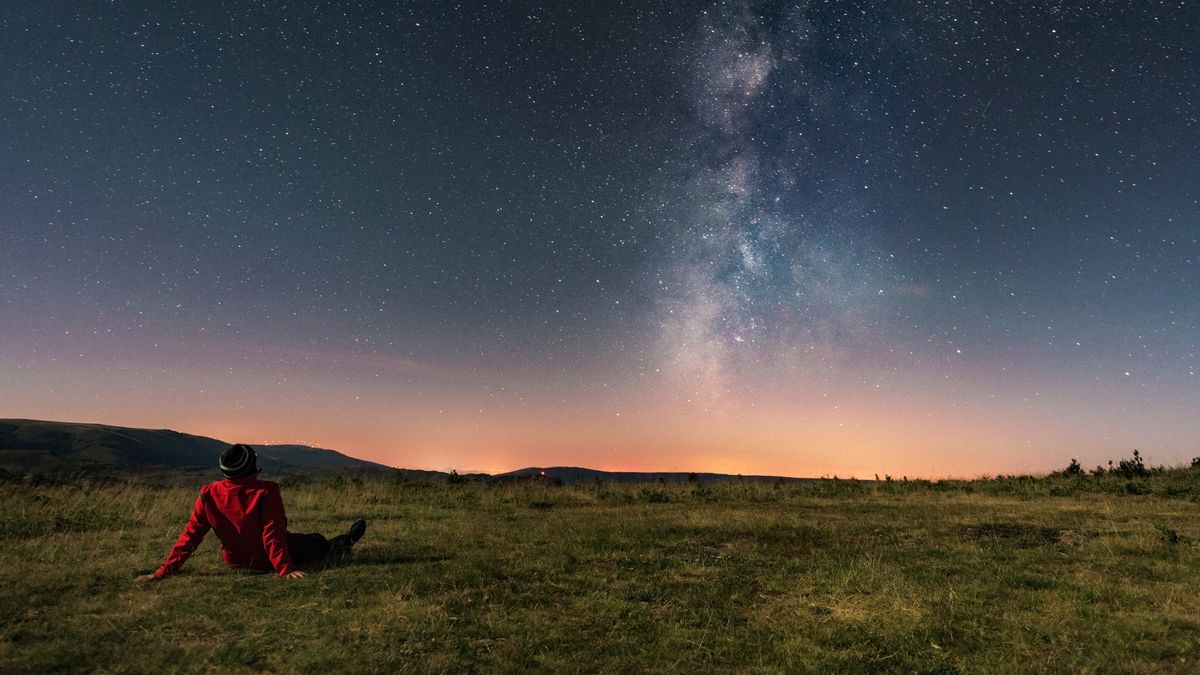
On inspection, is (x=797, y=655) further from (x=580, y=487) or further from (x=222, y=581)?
(x=580, y=487)

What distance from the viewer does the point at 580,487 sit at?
94.2 feet

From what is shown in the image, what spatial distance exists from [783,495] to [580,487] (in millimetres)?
8827

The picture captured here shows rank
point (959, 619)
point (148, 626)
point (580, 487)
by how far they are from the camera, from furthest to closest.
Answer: point (580, 487) → point (959, 619) → point (148, 626)

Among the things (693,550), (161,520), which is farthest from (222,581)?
(161,520)

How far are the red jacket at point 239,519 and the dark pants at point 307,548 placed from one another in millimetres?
549

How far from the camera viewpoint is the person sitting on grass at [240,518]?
25.9ft

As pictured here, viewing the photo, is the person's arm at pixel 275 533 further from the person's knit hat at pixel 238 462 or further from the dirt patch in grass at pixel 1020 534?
the dirt patch in grass at pixel 1020 534

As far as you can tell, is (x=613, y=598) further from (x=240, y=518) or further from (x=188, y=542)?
(x=188, y=542)

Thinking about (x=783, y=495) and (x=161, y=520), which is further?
(x=783, y=495)

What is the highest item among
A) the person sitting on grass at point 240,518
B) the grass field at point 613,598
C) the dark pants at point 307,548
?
the person sitting on grass at point 240,518

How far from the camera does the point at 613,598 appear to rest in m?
8.19

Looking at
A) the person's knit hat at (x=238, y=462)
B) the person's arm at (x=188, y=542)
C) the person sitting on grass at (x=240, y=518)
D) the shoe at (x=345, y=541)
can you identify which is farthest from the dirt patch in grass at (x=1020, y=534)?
the person's arm at (x=188, y=542)

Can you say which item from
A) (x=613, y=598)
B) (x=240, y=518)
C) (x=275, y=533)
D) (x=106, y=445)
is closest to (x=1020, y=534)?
(x=613, y=598)

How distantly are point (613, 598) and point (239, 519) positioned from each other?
489 cm
